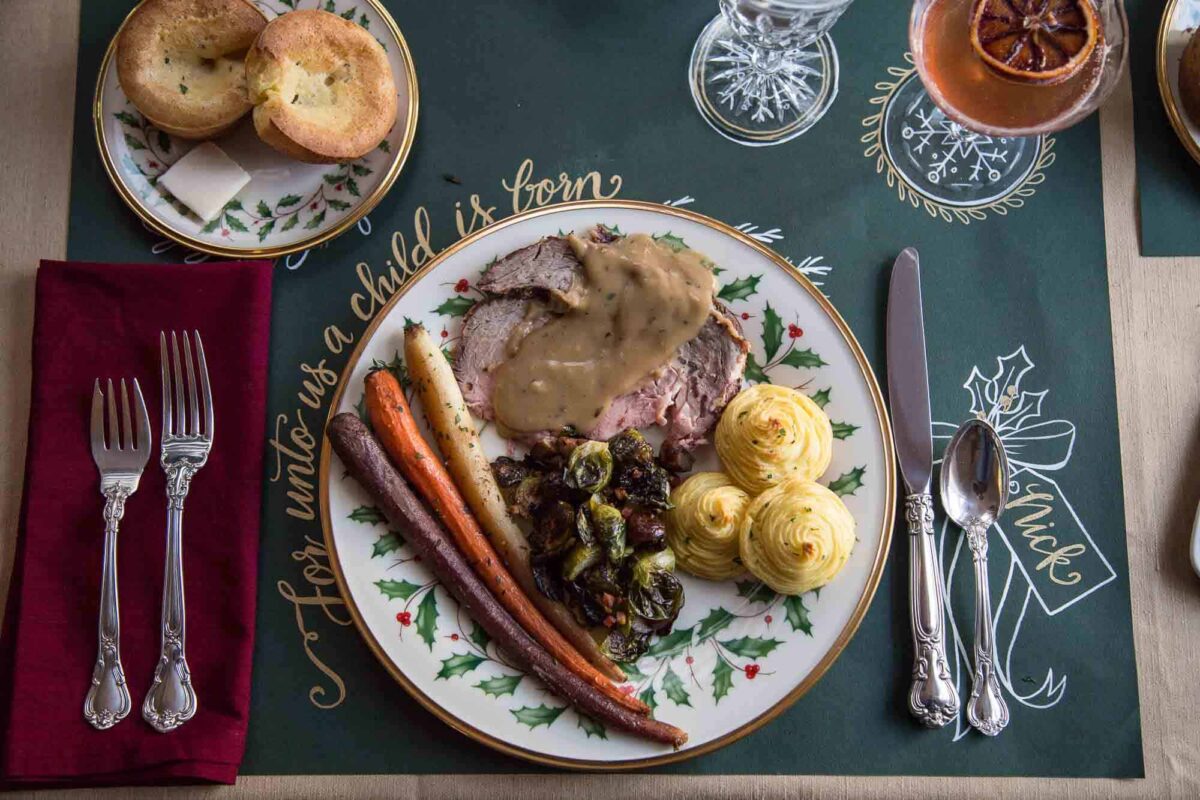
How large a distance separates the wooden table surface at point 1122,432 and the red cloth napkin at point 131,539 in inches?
4.8

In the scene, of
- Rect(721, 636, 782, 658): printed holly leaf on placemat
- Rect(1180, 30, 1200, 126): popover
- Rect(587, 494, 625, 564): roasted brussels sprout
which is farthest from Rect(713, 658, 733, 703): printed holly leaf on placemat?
Rect(1180, 30, 1200, 126): popover

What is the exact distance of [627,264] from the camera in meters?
2.53

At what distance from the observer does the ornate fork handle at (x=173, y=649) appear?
2391mm

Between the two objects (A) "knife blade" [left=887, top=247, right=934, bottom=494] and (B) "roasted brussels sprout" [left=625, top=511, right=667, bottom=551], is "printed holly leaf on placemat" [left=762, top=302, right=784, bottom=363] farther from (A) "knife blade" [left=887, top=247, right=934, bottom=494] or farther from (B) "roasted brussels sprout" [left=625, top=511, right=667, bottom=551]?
(B) "roasted brussels sprout" [left=625, top=511, right=667, bottom=551]

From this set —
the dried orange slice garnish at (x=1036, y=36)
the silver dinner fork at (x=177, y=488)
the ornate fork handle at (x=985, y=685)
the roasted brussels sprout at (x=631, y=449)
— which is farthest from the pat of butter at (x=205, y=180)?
the ornate fork handle at (x=985, y=685)

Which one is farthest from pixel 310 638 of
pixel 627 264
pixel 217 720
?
pixel 627 264

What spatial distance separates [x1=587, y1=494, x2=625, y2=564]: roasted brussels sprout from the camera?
228 centimetres

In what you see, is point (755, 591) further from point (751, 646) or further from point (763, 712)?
point (763, 712)

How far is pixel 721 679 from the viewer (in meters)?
2.41

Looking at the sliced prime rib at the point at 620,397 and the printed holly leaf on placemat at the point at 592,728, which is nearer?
the printed holly leaf on placemat at the point at 592,728

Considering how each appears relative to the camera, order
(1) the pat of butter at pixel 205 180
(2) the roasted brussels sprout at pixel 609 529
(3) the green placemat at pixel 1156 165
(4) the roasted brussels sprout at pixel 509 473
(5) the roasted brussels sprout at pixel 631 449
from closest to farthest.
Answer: (2) the roasted brussels sprout at pixel 609 529, (5) the roasted brussels sprout at pixel 631 449, (4) the roasted brussels sprout at pixel 509 473, (1) the pat of butter at pixel 205 180, (3) the green placemat at pixel 1156 165

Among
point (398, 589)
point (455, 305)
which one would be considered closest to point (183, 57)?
point (455, 305)

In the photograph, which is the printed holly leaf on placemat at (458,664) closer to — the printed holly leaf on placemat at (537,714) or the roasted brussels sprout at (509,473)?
the printed holly leaf on placemat at (537,714)

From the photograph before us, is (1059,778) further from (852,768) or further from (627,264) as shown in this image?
(627,264)
